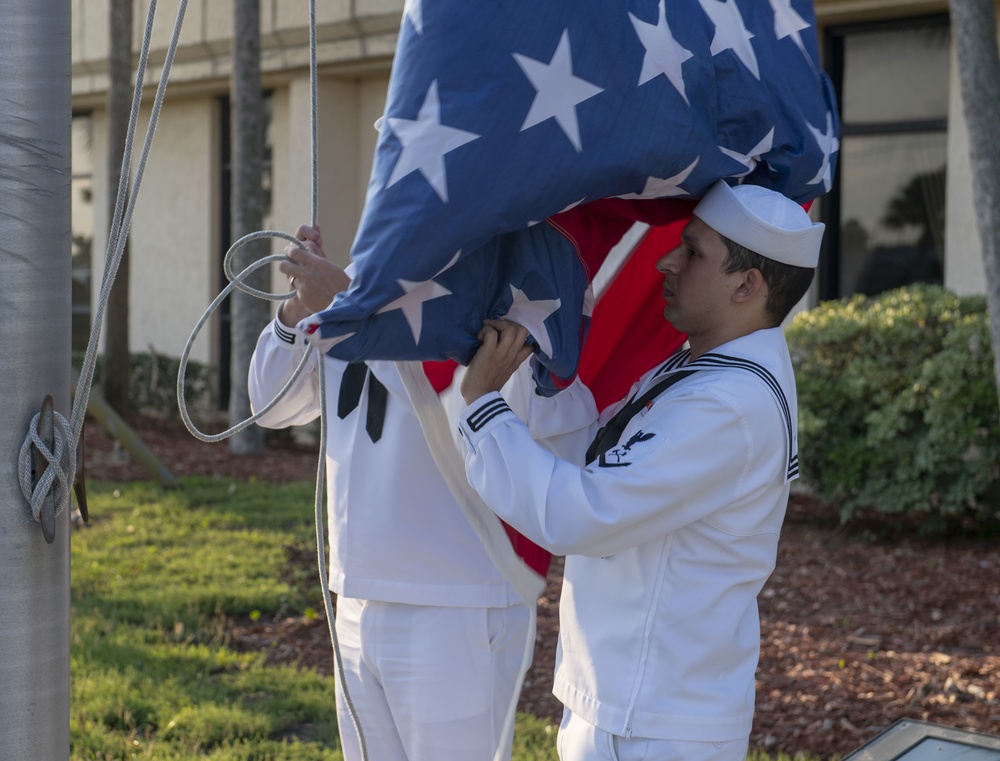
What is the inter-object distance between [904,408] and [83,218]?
1301cm

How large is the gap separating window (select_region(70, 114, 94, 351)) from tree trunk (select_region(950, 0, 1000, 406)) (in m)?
13.6

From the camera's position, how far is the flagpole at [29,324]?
2240 millimetres

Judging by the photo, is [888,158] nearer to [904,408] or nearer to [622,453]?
[904,408]

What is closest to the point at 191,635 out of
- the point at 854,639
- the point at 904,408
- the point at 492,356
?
the point at 854,639

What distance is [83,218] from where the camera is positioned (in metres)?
16.9

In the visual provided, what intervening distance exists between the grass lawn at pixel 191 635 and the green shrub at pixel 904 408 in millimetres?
3552

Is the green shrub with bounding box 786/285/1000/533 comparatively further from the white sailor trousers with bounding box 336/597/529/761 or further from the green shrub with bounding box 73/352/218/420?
the green shrub with bounding box 73/352/218/420

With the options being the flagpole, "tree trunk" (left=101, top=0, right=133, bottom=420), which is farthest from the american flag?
"tree trunk" (left=101, top=0, right=133, bottom=420)

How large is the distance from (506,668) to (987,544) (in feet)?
18.5

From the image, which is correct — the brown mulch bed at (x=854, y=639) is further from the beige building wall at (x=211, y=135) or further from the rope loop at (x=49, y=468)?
the beige building wall at (x=211, y=135)

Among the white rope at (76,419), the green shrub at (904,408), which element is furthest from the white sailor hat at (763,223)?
the green shrub at (904,408)

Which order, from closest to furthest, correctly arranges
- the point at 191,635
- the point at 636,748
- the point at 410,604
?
the point at 636,748 → the point at 410,604 → the point at 191,635

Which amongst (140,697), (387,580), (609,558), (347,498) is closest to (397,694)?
(387,580)

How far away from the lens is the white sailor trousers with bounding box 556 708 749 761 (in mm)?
2234
